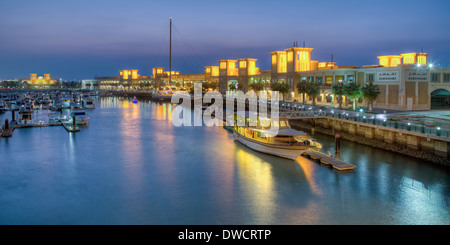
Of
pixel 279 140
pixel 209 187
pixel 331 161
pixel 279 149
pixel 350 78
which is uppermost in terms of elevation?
pixel 350 78

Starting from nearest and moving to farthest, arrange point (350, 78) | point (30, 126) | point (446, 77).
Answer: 1. point (446, 77)
2. point (30, 126)
3. point (350, 78)

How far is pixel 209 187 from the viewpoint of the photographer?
72.6 ft

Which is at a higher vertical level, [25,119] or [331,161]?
[25,119]

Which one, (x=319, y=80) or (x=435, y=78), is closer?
(x=435, y=78)

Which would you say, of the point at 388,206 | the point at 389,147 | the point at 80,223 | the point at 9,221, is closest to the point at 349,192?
the point at 388,206

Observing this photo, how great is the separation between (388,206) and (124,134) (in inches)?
1274

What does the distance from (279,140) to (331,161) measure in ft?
15.5

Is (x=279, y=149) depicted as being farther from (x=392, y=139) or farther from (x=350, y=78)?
(x=350, y=78)

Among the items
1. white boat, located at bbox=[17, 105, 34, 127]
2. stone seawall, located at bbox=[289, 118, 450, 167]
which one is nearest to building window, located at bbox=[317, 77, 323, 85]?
stone seawall, located at bbox=[289, 118, 450, 167]

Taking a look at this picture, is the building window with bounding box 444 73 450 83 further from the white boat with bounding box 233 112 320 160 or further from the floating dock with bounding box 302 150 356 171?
the floating dock with bounding box 302 150 356 171

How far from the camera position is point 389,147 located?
3105 centimetres

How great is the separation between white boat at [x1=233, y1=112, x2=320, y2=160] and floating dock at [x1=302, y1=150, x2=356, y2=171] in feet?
2.48

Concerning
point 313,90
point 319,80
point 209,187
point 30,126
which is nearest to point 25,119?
point 30,126
